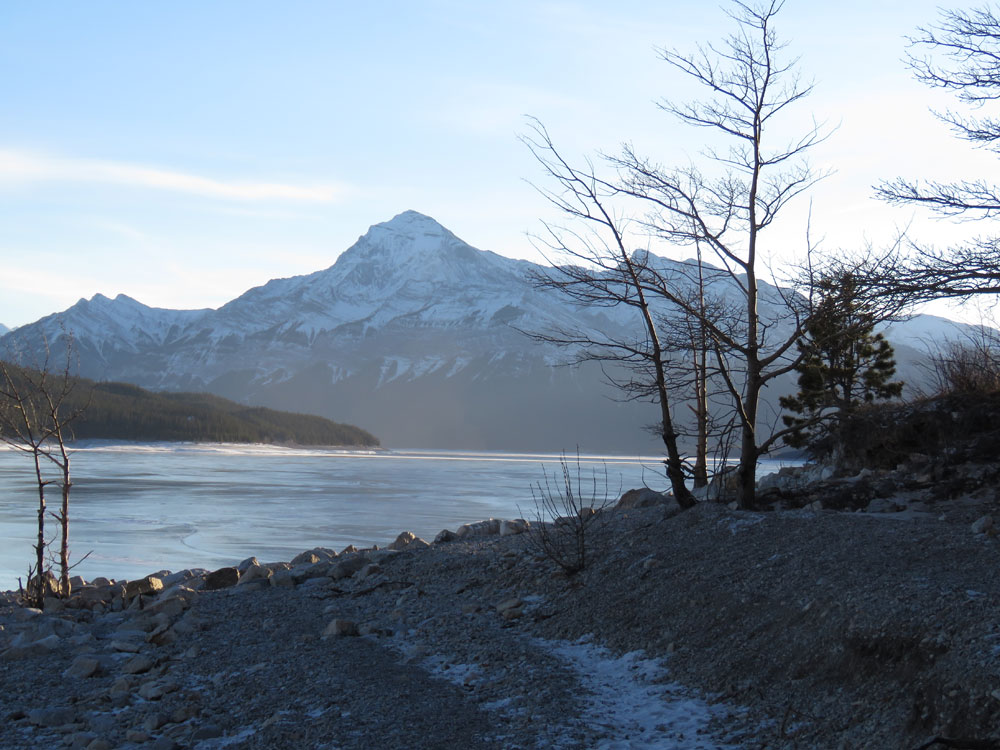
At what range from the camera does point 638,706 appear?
5438 millimetres

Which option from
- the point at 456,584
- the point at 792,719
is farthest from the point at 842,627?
the point at 456,584

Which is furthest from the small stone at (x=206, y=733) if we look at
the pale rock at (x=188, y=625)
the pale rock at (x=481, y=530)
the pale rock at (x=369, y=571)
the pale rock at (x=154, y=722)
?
the pale rock at (x=481, y=530)

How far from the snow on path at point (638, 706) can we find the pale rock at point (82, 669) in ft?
12.0

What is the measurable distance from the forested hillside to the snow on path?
8694 cm

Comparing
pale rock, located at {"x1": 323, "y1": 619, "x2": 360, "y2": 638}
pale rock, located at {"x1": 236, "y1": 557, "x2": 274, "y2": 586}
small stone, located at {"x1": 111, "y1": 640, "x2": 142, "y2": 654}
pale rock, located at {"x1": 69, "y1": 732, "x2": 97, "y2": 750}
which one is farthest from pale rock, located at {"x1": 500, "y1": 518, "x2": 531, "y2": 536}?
pale rock, located at {"x1": 69, "y1": 732, "x2": 97, "y2": 750}

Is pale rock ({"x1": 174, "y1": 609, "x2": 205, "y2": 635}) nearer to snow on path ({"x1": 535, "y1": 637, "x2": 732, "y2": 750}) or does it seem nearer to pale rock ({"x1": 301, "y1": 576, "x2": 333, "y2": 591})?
pale rock ({"x1": 301, "y1": 576, "x2": 333, "y2": 591})

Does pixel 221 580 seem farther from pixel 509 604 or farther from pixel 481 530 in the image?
pixel 509 604

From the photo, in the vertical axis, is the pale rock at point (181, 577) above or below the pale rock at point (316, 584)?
below

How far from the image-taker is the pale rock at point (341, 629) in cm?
761

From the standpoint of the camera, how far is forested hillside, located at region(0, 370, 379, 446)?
102 meters

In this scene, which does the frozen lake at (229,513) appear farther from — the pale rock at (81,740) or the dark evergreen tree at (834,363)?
the pale rock at (81,740)

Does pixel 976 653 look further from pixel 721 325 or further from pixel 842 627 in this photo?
pixel 721 325

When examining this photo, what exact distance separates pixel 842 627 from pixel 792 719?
2.73ft

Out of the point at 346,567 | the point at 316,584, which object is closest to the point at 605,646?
the point at 316,584
